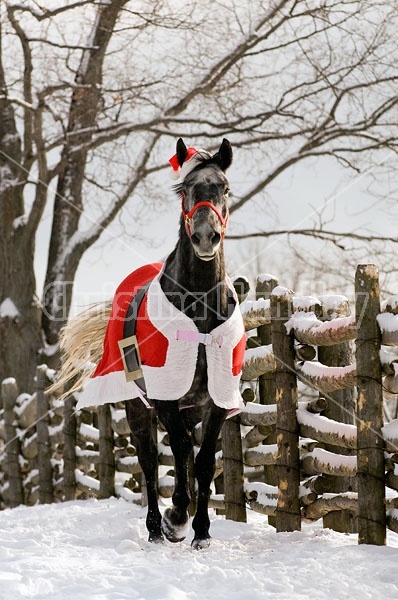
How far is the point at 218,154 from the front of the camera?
4809mm

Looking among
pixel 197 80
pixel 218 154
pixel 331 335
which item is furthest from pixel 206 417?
pixel 197 80

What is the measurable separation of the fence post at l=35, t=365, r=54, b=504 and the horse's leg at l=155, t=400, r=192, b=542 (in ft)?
18.3

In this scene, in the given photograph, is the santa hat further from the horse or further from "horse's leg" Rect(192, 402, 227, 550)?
"horse's leg" Rect(192, 402, 227, 550)

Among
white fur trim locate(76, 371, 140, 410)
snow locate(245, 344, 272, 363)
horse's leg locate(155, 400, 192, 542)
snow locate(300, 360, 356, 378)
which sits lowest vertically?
horse's leg locate(155, 400, 192, 542)

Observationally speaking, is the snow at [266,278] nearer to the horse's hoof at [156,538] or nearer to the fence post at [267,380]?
the fence post at [267,380]

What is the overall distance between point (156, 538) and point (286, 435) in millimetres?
1122

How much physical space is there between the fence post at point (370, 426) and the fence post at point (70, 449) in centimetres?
516

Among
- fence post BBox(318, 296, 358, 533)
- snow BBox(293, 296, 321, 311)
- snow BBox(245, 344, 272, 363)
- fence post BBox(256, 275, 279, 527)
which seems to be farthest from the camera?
fence post BBox(256, 275, 279, 527)

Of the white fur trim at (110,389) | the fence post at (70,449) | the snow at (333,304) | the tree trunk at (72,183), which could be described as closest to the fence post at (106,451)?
the fence post at (70,449)

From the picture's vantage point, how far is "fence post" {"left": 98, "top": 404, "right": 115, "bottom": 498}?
26.5 feet

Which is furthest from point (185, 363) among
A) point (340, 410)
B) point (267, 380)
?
point (267, 380)

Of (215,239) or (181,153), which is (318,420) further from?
(181,153)

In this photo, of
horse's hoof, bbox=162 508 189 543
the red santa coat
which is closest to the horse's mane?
the red santa coat

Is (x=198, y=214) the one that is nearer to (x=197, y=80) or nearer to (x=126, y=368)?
(x=126, y=368)
